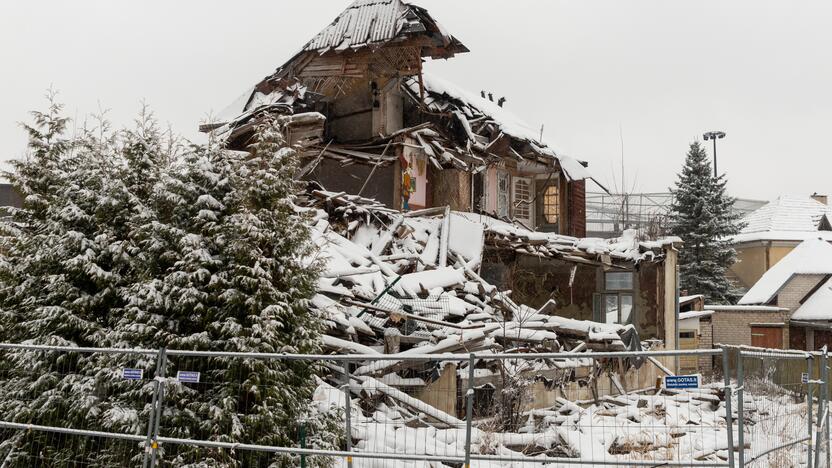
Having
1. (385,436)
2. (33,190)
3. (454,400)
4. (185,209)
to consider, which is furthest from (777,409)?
(33,190)

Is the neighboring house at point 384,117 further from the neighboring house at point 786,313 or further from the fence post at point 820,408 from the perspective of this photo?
the neighboring house at point 786,313

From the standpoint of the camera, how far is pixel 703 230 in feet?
146

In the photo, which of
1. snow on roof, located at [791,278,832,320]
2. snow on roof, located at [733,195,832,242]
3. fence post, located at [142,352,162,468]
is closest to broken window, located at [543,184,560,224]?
snow on roof, located at [791,278,832,320]

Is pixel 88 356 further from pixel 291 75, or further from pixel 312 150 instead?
pixel 291 75

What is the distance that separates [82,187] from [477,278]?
374 inches

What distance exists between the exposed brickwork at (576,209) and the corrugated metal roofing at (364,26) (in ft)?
33.8

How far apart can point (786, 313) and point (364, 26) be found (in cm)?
2418

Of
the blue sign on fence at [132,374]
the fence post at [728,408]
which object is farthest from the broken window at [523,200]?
the fence post at [728,408]

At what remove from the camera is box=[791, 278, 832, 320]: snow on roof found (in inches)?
1398

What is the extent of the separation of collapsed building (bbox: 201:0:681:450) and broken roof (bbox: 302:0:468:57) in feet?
0.15

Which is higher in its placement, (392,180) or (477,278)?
(392,180)

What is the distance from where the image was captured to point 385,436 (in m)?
10.2

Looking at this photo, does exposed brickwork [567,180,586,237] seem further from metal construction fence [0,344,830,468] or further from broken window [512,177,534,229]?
metal construction fence [0,344,830,468]

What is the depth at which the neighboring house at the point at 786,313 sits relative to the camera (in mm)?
35750
